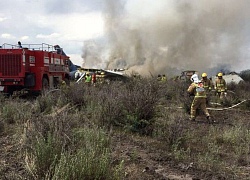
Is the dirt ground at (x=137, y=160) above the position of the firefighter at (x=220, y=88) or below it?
below

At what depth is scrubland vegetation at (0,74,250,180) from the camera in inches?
168

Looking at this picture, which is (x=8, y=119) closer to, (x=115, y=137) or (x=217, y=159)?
(x=115, y=137)

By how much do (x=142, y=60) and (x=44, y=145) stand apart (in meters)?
48.1

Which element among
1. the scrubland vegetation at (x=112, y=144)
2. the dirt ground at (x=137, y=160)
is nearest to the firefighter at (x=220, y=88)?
the scrubland vegetation at (x=112, y=144)

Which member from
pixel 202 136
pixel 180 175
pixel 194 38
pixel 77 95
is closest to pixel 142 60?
pixel 194 38

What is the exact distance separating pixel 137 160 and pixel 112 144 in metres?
0.91

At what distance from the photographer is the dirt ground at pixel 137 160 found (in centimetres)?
508

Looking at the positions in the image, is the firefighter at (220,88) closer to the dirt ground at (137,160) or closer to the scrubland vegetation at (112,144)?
the scrubland vegetation at (112,144)

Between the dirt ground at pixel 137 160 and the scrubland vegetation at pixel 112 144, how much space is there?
1cm

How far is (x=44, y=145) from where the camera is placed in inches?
185

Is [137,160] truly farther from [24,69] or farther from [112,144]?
[24,69]

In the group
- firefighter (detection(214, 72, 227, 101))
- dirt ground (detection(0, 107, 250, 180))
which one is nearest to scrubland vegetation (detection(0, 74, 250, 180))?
dirt ground (detection(0, 107, 250, 180))

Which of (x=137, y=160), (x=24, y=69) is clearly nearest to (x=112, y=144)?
(x=137, y=160)

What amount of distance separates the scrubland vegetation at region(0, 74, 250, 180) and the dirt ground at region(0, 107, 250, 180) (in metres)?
0.01
